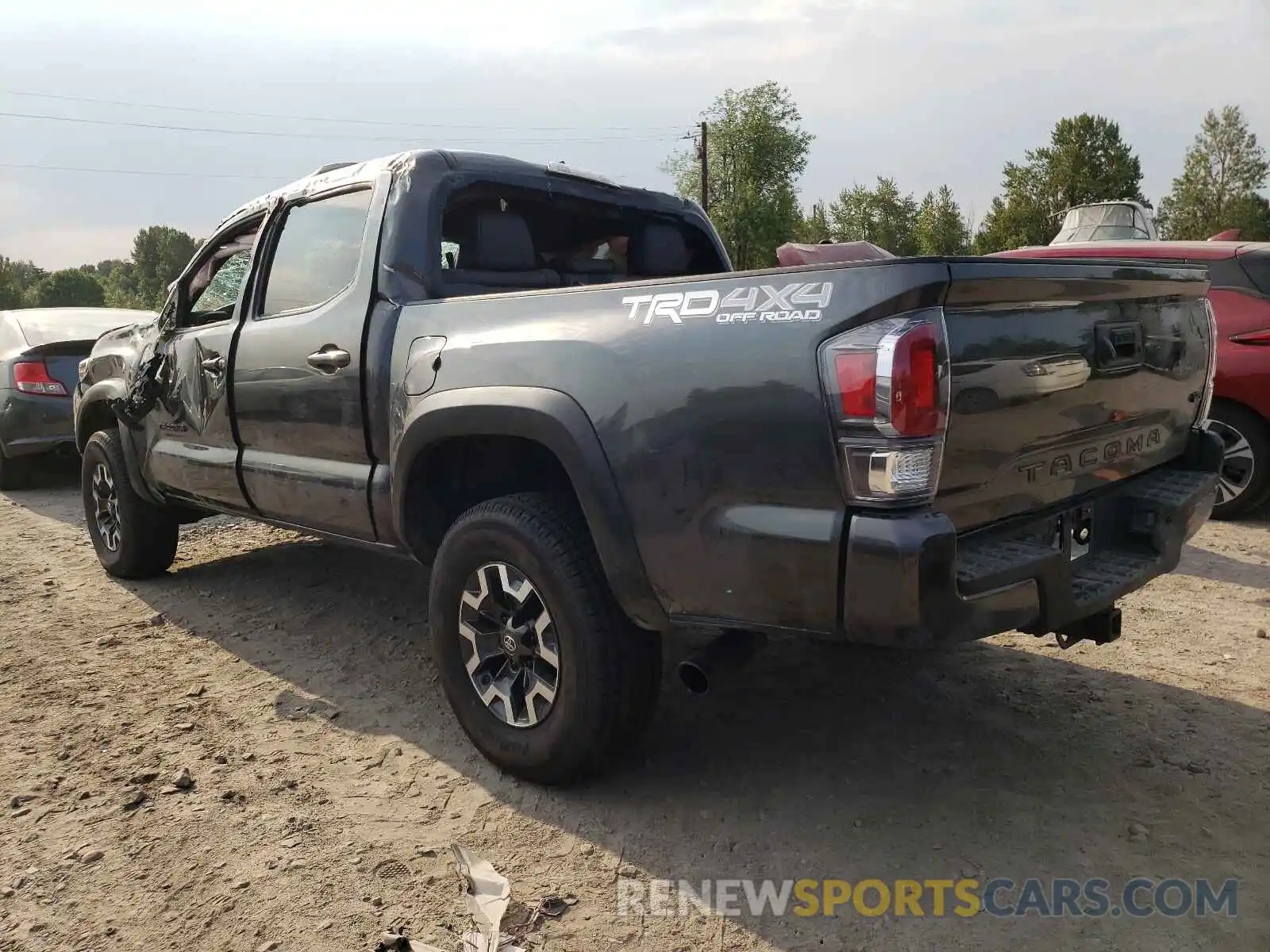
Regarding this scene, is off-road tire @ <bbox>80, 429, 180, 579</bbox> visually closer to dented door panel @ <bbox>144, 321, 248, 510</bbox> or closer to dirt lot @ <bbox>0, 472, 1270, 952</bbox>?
dented door panel @ <bbox>144, 321, 248, 510</bbox>

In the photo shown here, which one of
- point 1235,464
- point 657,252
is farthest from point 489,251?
point 1235,464

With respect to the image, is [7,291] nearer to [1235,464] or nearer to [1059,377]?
[1235,464]

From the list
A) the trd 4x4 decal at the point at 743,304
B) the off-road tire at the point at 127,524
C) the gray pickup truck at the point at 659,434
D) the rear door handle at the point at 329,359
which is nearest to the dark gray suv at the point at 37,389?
the off-road tire at the point at 127,524

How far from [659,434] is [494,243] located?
60.1 inches

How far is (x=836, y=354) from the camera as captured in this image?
2166 mm

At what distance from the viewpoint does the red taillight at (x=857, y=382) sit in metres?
2.12

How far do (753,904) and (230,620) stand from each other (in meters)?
3.26

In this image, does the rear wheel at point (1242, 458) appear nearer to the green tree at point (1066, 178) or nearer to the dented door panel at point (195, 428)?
the dented door panel at point (195, 428)

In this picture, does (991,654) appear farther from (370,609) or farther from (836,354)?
(370,609)

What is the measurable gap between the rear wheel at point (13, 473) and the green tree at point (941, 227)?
57.7 meters

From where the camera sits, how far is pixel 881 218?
70.0 meters

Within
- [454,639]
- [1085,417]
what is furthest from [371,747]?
[1085,417]

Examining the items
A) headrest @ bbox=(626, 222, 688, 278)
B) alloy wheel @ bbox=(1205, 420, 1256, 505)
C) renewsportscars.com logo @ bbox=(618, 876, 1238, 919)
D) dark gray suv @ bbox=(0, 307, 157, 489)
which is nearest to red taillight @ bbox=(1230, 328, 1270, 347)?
alloy wheel @ bbox=(1205, 420, 1256, 505)

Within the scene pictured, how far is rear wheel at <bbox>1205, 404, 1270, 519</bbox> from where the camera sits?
241 inches
